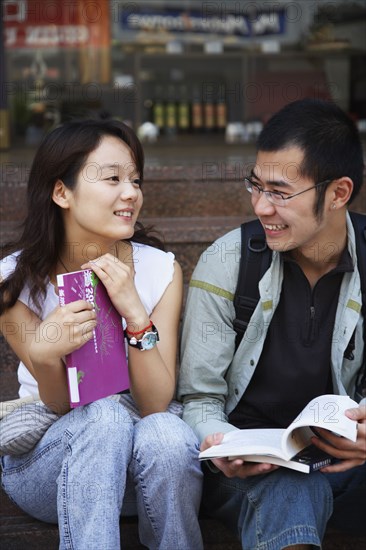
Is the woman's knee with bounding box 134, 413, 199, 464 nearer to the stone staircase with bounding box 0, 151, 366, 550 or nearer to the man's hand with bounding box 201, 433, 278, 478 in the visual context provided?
the man's hand with bounding box 201, 433, 278, 478

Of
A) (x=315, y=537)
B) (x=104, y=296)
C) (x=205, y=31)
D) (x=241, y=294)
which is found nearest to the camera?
(x=315, y=537)

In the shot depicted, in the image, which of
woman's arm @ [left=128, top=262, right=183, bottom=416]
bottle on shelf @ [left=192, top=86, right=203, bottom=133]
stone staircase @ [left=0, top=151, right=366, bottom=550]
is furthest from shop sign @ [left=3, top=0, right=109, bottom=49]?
woman's arm @ [left=128, top=262, right=183, bottom=416]

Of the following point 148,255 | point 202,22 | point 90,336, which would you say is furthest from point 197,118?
point 90,336

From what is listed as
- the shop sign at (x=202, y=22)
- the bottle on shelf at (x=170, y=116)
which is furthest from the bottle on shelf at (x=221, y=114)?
the shop sign at (x=202, y=22)

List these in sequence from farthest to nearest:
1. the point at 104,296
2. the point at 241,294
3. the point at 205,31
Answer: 1. the point at 205,31
2. the point at 241,294
3. the point at 104,296

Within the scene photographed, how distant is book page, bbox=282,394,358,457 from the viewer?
218 centimetres

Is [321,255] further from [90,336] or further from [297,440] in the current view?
[90,336]

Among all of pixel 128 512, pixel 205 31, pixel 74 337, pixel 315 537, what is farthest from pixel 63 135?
pixel 205 31

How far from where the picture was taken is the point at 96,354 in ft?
8.04

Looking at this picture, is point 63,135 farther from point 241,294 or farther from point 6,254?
point 241,294

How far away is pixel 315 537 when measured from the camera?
2297 mm

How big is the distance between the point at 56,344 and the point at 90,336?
0.10m

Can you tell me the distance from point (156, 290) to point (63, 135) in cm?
59

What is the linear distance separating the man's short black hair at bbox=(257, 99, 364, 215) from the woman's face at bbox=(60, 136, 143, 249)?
0.43m
